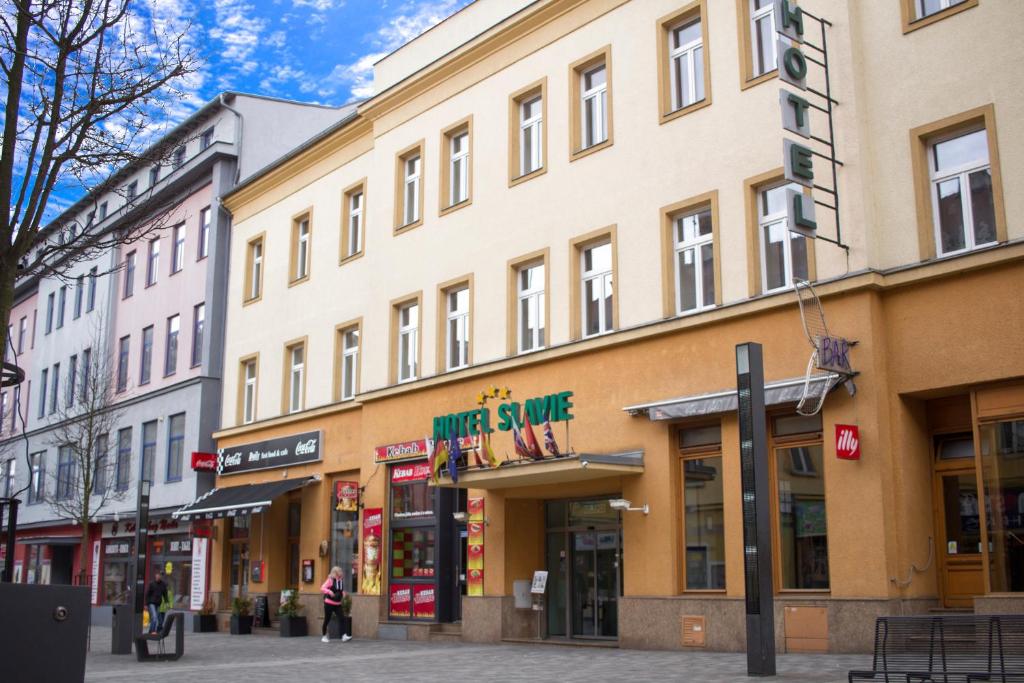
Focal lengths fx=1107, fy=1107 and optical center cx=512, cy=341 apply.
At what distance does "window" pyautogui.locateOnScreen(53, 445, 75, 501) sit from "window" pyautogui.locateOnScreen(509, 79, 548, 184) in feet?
82.2

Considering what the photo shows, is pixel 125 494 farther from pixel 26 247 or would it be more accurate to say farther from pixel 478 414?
pixel 26 247

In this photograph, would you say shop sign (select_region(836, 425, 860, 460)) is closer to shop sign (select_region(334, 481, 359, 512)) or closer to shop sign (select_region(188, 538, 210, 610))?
shop sign (select_region(334, 481, 359, 512))

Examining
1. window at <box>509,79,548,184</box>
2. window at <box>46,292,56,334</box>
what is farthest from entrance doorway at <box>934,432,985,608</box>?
window at <box>46,292,56,334</box>

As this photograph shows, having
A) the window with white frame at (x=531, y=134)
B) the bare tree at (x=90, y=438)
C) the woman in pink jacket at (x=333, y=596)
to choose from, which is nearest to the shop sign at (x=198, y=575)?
the bare tree at (x=90, y=438)

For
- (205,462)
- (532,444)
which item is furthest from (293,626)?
(532,444)

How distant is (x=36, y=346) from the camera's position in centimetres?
5081

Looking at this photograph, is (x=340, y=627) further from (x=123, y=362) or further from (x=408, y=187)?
(x=123, y=362)

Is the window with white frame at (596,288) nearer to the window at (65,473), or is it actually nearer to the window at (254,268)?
the window at (254,268)

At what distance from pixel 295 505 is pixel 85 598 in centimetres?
2675

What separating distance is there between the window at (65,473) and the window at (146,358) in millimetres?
5393

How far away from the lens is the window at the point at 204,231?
35.1 m

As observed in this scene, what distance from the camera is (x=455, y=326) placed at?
24.3 meters

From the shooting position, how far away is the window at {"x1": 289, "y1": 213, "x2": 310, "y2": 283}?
30958 millimetres

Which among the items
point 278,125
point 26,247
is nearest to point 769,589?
point 26,247
